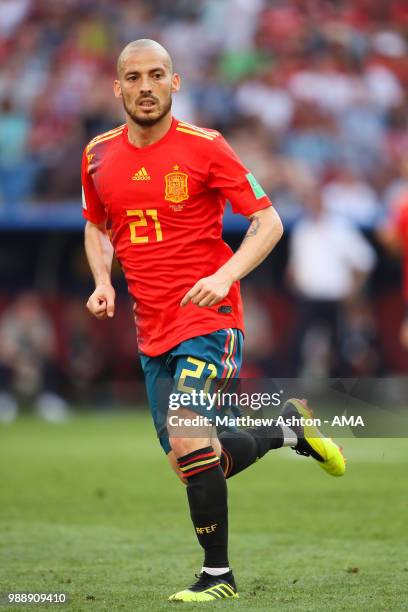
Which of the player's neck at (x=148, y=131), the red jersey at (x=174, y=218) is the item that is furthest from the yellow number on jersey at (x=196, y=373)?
→ the player's neck at (x=148, y=131)

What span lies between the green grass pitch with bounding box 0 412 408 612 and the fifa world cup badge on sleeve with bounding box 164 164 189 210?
1.42m

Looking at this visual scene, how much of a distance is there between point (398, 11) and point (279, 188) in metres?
4.67

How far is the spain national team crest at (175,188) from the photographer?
5379 mm

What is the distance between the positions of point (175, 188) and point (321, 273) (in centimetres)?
965

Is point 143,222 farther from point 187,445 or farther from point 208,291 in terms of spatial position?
point 187,445

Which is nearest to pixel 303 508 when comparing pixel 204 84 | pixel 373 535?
pixel 373 535

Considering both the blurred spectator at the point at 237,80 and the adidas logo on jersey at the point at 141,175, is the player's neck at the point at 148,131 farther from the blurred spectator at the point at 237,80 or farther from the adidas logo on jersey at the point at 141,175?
the blurred spectator at the point at 237,80

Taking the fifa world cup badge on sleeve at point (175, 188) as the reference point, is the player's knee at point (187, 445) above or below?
below

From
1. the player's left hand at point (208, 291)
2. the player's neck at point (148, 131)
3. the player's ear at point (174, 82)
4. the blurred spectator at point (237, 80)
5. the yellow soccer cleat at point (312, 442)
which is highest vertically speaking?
the blurred spectator at point (237, 80)

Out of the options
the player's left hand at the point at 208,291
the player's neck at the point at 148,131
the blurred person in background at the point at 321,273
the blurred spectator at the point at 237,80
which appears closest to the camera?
the player's left hand at the point at 208,291

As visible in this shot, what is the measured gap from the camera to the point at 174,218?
17.7 feet

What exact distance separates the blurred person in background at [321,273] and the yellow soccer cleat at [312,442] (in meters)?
8.78

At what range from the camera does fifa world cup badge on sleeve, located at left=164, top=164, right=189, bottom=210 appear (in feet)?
17.6

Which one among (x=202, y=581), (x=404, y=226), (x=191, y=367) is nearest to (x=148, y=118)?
(x=191, y=367)
